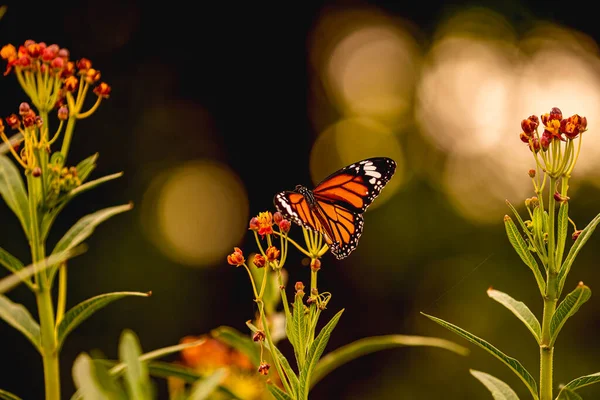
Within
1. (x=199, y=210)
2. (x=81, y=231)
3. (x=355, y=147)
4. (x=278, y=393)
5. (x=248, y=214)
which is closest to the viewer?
(x=278, y=393)

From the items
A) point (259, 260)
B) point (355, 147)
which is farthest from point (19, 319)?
point (355, 147)

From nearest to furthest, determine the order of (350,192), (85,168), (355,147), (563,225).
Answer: (563,225) → (85,168) → (350,192) → (355,147)

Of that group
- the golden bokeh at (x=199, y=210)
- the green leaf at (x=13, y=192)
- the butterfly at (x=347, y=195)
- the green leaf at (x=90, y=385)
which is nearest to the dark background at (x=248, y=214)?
the golden bokeh at (x=199, y=210)

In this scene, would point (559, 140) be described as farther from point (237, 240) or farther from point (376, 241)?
point (376, 241)

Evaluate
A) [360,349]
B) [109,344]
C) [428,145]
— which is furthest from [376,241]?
[360,349]

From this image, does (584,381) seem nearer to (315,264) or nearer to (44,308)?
(315,264)

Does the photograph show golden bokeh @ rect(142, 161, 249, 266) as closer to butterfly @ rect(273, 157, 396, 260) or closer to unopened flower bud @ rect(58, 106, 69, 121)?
butterfly @ rect(273, 157, 396, 260)
